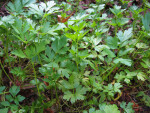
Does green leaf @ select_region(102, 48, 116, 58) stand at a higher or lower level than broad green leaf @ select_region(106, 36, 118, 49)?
lower

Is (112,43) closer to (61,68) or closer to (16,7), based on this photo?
(61,68)

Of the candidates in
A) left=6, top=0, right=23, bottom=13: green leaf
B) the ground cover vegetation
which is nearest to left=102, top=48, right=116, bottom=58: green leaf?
the ground cover vegetation

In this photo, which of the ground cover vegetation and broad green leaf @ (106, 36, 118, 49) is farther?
broad green leaf @ (106, 36, 118, 49)

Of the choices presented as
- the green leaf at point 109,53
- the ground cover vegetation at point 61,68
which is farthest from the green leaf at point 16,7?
the green leaf at point 109,53

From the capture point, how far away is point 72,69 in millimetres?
1137

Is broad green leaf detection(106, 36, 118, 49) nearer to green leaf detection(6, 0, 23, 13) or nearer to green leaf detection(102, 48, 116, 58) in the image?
green leaf detection(102, 48, 116, 58)

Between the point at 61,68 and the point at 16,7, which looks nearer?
the point at 61,68

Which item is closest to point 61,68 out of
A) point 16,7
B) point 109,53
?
point 109,53

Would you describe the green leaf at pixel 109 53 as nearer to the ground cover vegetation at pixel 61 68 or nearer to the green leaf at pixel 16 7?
the ground cover vegetation at pixel 61 68

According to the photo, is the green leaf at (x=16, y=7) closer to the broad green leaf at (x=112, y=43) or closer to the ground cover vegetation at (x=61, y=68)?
the ground cover vegetation at (x=61, y=68)

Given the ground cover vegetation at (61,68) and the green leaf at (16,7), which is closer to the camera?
the ground cover vegetation at (61,68)

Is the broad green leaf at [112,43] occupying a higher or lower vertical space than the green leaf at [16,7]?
lower

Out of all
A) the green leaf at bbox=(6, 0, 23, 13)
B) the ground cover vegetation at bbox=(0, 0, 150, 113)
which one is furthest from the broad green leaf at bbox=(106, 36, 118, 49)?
the green leaf at bbox=(6, 0, 23, 13)

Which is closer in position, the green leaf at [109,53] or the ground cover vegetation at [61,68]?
the ground cover vegetation at [61,68]
